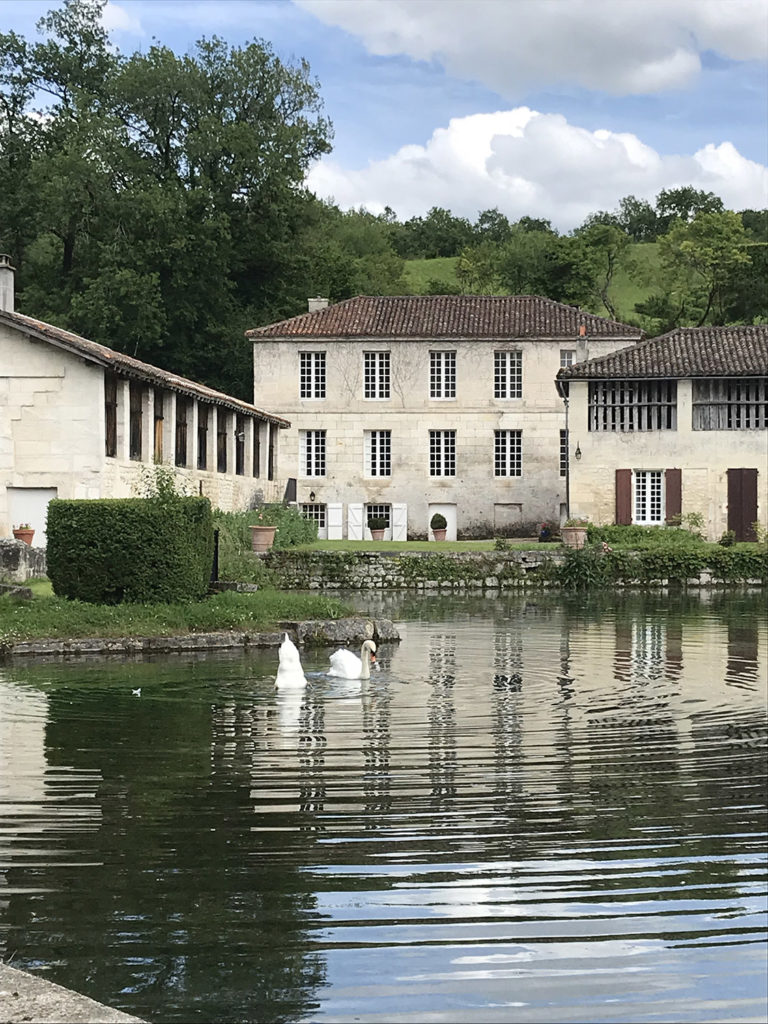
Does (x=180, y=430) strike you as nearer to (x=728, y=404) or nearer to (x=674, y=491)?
(x=674, y=491)

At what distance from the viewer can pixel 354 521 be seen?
50188 millimetres

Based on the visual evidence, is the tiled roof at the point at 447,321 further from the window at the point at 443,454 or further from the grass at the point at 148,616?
the grass at the point at 148,616

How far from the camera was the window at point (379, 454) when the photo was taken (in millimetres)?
51031

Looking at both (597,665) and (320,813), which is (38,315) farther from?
(320,813)

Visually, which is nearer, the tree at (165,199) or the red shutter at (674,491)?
the red shutter at (674,491)

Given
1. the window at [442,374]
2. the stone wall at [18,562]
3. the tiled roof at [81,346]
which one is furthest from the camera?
the window at [442,374]

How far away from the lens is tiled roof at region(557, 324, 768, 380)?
43688mm

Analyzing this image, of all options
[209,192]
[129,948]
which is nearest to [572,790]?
[129,948]

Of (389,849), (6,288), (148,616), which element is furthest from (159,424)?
(389,849)

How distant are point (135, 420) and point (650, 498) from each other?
18.2 metres

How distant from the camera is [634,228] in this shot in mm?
100938

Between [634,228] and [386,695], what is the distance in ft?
302

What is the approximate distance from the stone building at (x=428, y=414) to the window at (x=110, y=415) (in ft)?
60.9

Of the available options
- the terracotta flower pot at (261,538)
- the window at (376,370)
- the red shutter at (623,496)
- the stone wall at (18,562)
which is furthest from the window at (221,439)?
the stone wall at (18,562)
